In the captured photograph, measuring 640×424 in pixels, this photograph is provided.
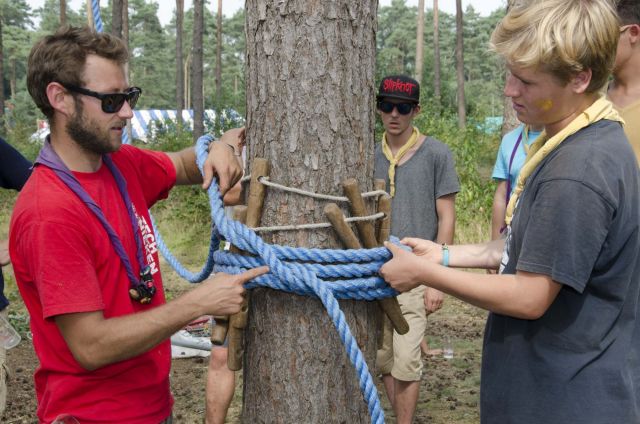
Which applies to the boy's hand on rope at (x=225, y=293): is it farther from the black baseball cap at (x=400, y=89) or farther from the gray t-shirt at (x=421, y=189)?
the black baseball cap at (x=400, y=89)

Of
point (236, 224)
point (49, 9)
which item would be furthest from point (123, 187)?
point (49, 9)

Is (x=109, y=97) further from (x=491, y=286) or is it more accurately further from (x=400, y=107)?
(x=400, y=107)

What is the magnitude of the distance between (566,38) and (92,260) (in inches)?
57.8

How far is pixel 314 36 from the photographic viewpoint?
2162 millimetres

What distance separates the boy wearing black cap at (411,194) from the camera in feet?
14.8

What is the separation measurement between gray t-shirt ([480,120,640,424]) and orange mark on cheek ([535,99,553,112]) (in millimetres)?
105

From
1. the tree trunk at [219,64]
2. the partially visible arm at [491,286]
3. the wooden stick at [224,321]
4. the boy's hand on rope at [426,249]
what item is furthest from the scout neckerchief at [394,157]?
the tree trunk at [219,64]

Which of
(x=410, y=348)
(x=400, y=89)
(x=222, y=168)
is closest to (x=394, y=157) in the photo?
(x=400, y=89)

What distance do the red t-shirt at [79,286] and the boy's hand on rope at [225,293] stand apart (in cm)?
31

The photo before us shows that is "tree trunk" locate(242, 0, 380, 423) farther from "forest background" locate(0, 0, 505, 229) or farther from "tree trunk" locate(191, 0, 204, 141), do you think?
"forest background" locate(0, 0, 505, 229)

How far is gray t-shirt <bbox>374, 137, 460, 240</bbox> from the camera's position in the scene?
4.61 metres

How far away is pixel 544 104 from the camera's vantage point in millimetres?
1988

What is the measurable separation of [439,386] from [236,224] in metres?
3.77

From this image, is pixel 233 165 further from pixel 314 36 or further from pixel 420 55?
pixel 420 55
